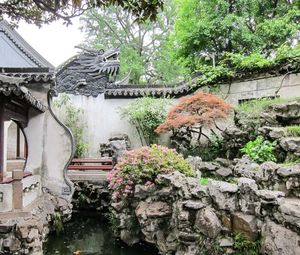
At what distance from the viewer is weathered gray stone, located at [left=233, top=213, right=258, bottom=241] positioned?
574 centimetres

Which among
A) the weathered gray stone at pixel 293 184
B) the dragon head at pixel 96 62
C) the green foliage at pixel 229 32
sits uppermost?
the green foliage at pixel 229 32

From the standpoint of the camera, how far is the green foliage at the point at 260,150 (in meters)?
8.55

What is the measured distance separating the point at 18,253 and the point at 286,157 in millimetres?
6054

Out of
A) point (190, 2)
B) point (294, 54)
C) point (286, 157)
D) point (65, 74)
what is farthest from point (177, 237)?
point (190, 2)

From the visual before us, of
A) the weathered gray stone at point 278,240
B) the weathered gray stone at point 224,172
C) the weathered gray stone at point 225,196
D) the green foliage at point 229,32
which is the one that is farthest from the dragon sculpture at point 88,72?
the weathered gray stone at point 278,240

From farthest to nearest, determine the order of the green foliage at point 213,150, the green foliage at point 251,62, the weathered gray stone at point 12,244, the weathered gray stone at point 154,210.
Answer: the green foliage at point 251,62, the green foliage at point 213,150, the weathered gray stone at point 154,210, the weathered gray stone at point 12,244

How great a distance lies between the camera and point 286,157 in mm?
8242

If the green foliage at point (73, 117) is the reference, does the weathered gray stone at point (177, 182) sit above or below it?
below

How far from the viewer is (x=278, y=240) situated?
517cm

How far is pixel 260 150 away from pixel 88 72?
831 centimetres

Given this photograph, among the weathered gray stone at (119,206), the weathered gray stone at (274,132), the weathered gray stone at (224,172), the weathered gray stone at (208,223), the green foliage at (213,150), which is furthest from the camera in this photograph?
the green foliage at (213,150)

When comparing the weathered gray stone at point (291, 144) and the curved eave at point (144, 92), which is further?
the curved eave at point (144, 92)

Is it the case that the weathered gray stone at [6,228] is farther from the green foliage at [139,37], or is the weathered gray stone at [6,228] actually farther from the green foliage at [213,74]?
the green foliage at [139,37]

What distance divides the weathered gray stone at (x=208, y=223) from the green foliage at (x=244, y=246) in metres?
0.34
